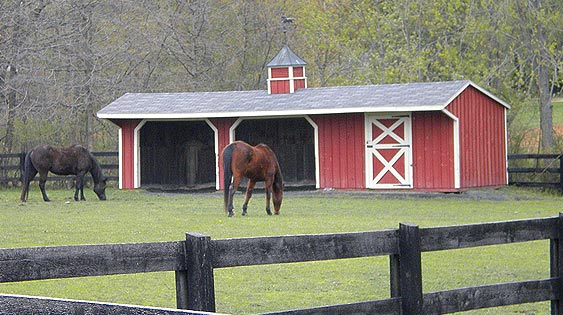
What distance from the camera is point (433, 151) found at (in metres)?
24.9

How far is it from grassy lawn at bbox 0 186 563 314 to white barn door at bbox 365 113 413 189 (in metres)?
0.72

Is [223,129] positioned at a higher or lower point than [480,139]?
higher

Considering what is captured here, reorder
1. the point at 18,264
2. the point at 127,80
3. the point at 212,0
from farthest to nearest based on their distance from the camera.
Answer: the point at 212,0, the point at 127,80, the point at 18,264

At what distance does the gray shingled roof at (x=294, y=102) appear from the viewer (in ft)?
81.7

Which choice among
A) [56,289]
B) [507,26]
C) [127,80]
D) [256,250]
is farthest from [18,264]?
[127,80]

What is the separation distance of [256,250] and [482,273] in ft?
20.2

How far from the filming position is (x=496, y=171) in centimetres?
2620

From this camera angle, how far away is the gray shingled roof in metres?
24.9

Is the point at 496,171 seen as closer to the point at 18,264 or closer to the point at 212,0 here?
the point at 212,0

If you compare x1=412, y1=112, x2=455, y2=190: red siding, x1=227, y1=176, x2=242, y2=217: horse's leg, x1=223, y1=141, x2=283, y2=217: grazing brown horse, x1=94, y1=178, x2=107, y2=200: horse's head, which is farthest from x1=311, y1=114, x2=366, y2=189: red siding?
x1=227, y1=176, x2=242, y2=217: horse's leg

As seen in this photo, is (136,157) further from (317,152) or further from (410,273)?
(410,273)

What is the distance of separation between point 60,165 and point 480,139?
438 inches

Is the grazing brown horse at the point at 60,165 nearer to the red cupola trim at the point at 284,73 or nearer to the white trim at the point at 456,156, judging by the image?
the red cupola trim at the point at 284,73

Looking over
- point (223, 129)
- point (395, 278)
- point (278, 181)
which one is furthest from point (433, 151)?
point (395, 278)
